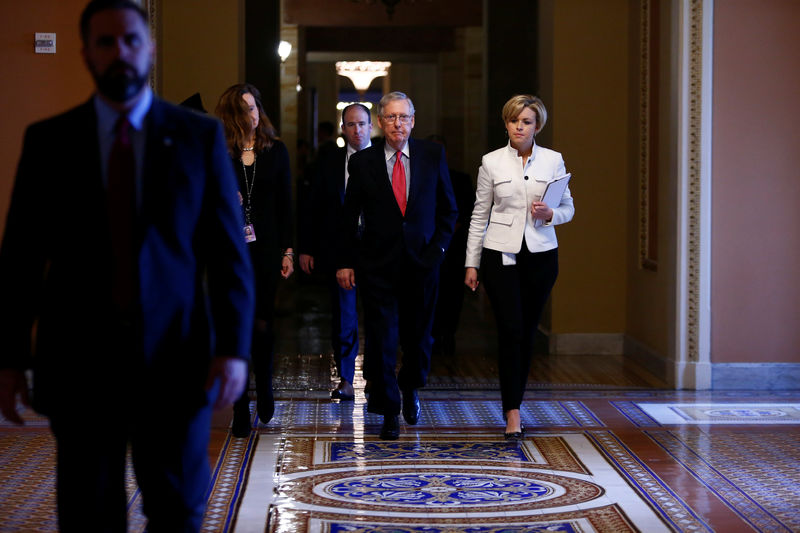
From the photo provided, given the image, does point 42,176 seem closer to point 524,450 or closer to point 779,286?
point 524,450

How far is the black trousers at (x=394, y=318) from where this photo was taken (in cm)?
543

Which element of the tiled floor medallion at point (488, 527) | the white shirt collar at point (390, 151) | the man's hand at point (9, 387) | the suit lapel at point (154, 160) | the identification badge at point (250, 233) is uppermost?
the white shirt collar at point (390, 151)

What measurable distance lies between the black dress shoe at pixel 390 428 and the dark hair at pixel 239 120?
1.47 m

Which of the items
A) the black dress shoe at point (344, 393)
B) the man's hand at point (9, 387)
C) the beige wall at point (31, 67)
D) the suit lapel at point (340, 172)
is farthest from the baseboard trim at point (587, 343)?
the man's hand at point (9, 387)

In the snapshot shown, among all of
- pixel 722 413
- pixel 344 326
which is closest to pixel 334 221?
pixel 344 326

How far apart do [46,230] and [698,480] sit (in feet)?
10.8

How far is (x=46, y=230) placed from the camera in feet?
7.77

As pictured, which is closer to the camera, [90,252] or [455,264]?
[90,252]

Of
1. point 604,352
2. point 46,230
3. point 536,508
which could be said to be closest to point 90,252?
point 46,230

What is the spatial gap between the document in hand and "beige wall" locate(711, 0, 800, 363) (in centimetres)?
196

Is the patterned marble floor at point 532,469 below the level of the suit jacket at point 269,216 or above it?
below

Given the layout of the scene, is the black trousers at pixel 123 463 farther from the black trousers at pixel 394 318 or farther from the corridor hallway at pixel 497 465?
the black trousers at pixel 394 318

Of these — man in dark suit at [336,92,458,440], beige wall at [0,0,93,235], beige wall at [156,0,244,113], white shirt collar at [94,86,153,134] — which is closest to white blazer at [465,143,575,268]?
man in dark suit at [336,92,458,440]

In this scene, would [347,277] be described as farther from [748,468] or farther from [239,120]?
[748,468]
